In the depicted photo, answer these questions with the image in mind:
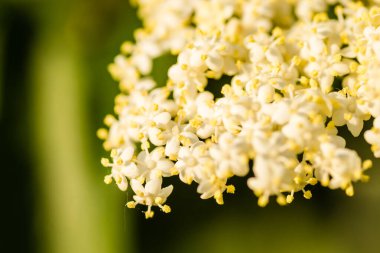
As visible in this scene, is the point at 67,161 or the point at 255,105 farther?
the point at 67,161

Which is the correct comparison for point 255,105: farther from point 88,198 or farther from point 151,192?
point 88,198

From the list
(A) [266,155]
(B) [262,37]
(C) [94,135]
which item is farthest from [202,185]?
(C) [94,135]

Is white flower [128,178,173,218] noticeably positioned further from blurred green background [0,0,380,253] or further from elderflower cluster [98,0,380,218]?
blurred green background [0,0,380,253]

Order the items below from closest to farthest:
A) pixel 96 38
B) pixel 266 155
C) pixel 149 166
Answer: pixel 266 155, pixel 149 166, pixel 96 38

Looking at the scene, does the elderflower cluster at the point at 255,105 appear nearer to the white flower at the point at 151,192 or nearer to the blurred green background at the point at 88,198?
the white flower at the point at 151,192

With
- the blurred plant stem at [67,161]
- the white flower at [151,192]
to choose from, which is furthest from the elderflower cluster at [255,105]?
the blurred plant stem at [67,161]

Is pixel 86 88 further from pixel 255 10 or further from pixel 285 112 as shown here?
pixel 285 112

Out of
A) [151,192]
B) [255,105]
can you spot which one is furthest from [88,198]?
[255,105]

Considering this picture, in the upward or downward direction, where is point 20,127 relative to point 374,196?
upward
